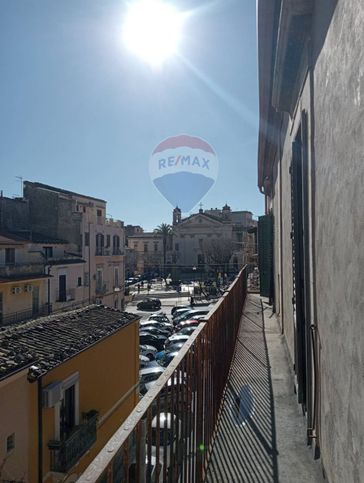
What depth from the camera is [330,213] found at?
2.03 m

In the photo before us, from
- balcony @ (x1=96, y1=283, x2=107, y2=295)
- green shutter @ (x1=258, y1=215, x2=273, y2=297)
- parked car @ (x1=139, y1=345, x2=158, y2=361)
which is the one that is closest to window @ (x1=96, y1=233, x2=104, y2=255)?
balcony @ (x1=96, y1=283, x2=107, y2=295)

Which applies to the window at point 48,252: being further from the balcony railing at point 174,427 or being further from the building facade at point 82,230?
the balcony railing at point 174,427

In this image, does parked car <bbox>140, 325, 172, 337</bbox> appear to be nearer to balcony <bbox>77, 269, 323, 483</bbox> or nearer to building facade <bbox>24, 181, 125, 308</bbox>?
building facade <bbox>24, 181, 125, 308</bbox>

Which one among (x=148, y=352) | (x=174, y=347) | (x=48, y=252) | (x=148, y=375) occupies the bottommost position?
(x=148, y=352)

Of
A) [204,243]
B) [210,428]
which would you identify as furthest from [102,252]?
[204,243]

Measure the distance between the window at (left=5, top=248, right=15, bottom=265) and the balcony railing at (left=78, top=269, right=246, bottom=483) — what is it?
1994 cm

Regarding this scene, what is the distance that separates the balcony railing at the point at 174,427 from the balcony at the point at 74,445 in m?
6.38

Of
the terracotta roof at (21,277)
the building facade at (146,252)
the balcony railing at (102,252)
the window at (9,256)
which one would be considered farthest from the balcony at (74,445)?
the building facade at (146,252)

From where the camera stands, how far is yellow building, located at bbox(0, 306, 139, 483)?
7512mm

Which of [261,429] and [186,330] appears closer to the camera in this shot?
[261,429]

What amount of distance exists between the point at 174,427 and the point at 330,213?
1.34 metres

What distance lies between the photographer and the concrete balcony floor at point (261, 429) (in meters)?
2.57

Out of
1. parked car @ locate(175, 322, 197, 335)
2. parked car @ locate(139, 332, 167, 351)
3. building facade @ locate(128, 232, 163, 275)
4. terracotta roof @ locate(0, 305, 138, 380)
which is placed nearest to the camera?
terracotta roof @ locate(0, 305, 138, 380)

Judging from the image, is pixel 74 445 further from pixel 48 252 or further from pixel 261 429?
pixel 48 252
